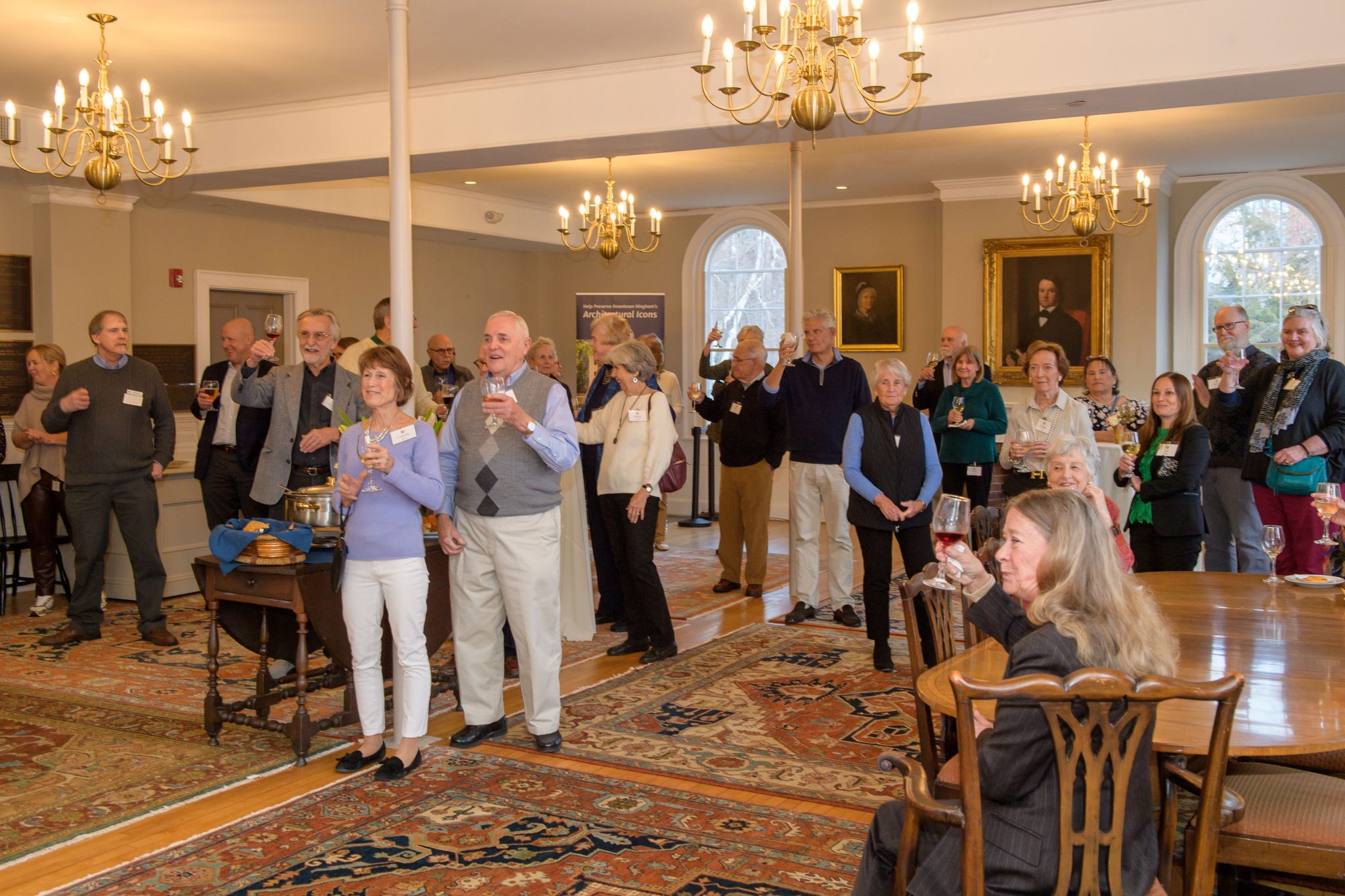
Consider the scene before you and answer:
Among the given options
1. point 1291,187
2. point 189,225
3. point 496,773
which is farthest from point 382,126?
point 1291,187

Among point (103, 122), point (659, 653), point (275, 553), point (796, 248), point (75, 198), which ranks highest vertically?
point (75, 198)

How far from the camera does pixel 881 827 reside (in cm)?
237

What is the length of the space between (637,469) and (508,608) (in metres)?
1.44

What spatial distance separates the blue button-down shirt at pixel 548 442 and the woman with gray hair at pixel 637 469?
1.16 meters

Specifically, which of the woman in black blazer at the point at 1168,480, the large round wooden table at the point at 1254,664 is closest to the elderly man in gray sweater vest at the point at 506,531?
the large round wooden table at the point at 1254,664

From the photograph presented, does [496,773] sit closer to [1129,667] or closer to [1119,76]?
[1129,667]

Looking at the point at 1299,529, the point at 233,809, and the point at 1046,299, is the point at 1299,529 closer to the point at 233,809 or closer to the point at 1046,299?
the point at 233,809

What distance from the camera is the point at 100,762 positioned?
4.26 meters

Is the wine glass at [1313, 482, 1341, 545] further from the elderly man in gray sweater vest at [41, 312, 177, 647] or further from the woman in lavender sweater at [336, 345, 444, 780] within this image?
the elderly man in gray sweater vest at [41, 312, 177, 647]

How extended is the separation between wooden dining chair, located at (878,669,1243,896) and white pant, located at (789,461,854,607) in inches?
174

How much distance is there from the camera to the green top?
5.07m

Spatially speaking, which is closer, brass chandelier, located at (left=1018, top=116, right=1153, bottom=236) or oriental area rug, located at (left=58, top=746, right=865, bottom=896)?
oriental area rug, located at (left=58, top=746, right=865, bottom=896)

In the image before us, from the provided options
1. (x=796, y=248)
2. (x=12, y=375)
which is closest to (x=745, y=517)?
(x=796, y=248)

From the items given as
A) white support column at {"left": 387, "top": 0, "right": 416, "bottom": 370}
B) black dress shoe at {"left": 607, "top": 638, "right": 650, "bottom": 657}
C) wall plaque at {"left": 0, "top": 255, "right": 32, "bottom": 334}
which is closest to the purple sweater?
white support column at {"left": 387, "top": 0, "right": 416, "bottom": 370}
